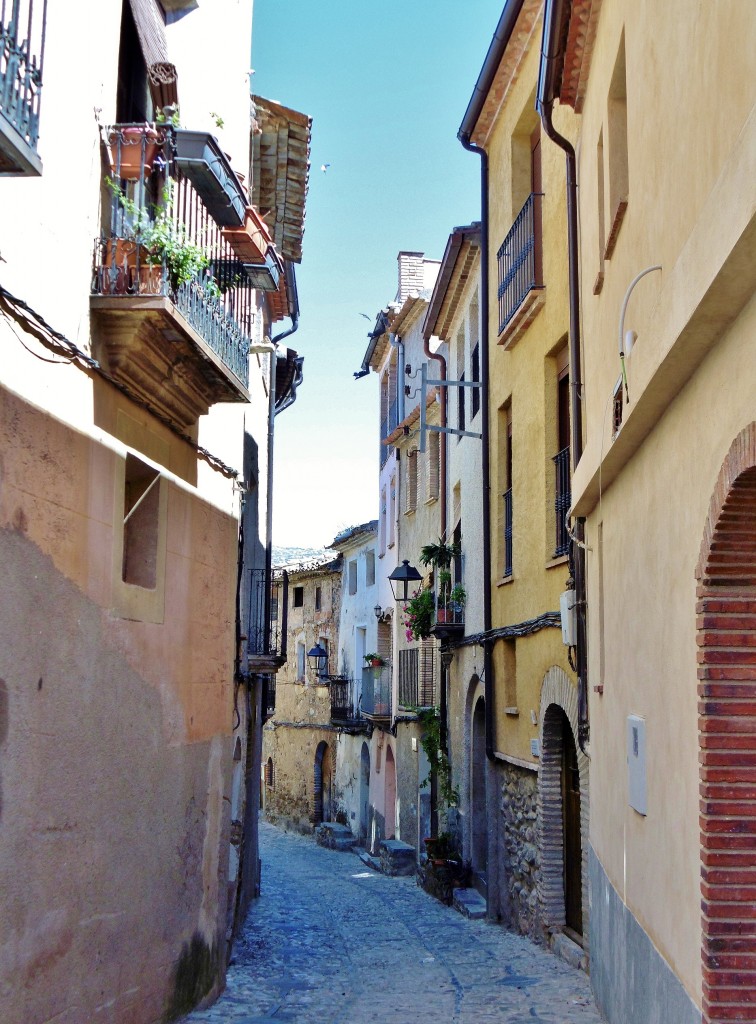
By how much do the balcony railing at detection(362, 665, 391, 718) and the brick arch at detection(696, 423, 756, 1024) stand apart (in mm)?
23177

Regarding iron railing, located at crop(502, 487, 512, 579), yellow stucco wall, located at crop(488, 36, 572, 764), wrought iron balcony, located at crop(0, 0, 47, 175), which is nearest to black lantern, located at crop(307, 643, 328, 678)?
yellow stucco wall, located at crop(488, 36, 572, 764)

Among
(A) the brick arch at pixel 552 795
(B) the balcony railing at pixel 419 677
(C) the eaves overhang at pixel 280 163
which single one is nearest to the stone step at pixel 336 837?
(B) the balcony railing at pixel 419 677

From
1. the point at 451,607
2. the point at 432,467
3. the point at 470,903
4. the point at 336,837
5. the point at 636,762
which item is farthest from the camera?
the point at 336,837

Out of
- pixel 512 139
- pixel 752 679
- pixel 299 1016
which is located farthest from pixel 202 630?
pixel 512 139

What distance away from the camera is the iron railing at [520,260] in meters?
12.5

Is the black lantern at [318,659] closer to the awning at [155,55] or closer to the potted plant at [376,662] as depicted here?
the potted plant at [376,662]

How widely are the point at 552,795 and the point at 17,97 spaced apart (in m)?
8.67

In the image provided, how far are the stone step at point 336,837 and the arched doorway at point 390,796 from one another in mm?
2633

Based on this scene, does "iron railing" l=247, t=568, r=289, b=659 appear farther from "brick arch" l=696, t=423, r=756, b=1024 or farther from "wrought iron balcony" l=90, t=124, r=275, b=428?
"brick arch" l=696, t=423, r=756, b=1024

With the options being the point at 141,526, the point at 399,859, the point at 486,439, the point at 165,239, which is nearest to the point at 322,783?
the point at 399,859

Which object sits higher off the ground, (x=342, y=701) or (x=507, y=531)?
(x=507, y=531)

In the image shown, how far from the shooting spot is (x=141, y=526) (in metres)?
7.96

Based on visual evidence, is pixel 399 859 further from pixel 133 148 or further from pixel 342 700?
pixel 133 148

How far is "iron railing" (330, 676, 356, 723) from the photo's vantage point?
31.9 m
